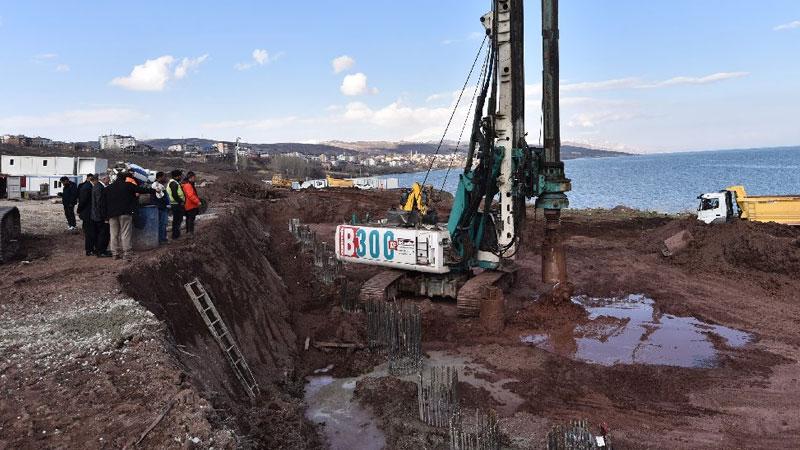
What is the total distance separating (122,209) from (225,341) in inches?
143

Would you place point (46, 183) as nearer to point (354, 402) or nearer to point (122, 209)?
point (122, 209)

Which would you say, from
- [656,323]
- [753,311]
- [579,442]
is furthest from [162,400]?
[753,311]

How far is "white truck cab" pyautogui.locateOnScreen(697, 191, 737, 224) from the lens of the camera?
22.6 metres

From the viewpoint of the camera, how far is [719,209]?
2273 centimetres

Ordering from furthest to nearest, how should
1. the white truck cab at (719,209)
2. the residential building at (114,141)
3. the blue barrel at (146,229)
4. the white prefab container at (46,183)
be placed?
Answer: 1. the residential building at (114,141)
2. the white prefab container at (46,183)
3. the white truck cab at (719,209)
4. the blue barrel at (146,229)

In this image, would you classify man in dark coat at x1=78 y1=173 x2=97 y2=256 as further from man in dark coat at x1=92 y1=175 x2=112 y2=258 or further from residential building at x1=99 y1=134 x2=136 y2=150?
residential building at x1=99 y1=134 x2=136 y2=150

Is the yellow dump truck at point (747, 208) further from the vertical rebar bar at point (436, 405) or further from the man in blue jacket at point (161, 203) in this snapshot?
the man in blue jacket at point (161, 203)

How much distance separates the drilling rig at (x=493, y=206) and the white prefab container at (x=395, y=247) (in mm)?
26

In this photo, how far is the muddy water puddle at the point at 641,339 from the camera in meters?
10.8

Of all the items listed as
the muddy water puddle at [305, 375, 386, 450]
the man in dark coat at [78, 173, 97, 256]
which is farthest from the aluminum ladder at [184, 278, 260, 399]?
the man in dark coat at [78, 173, 97, 256]

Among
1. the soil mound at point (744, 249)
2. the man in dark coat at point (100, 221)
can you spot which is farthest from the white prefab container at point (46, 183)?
the soil mound at point (744, 249)

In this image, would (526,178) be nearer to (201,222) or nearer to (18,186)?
(201,222)

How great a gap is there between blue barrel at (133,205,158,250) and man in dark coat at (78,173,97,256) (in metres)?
0.76

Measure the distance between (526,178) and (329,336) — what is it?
19.1ft
